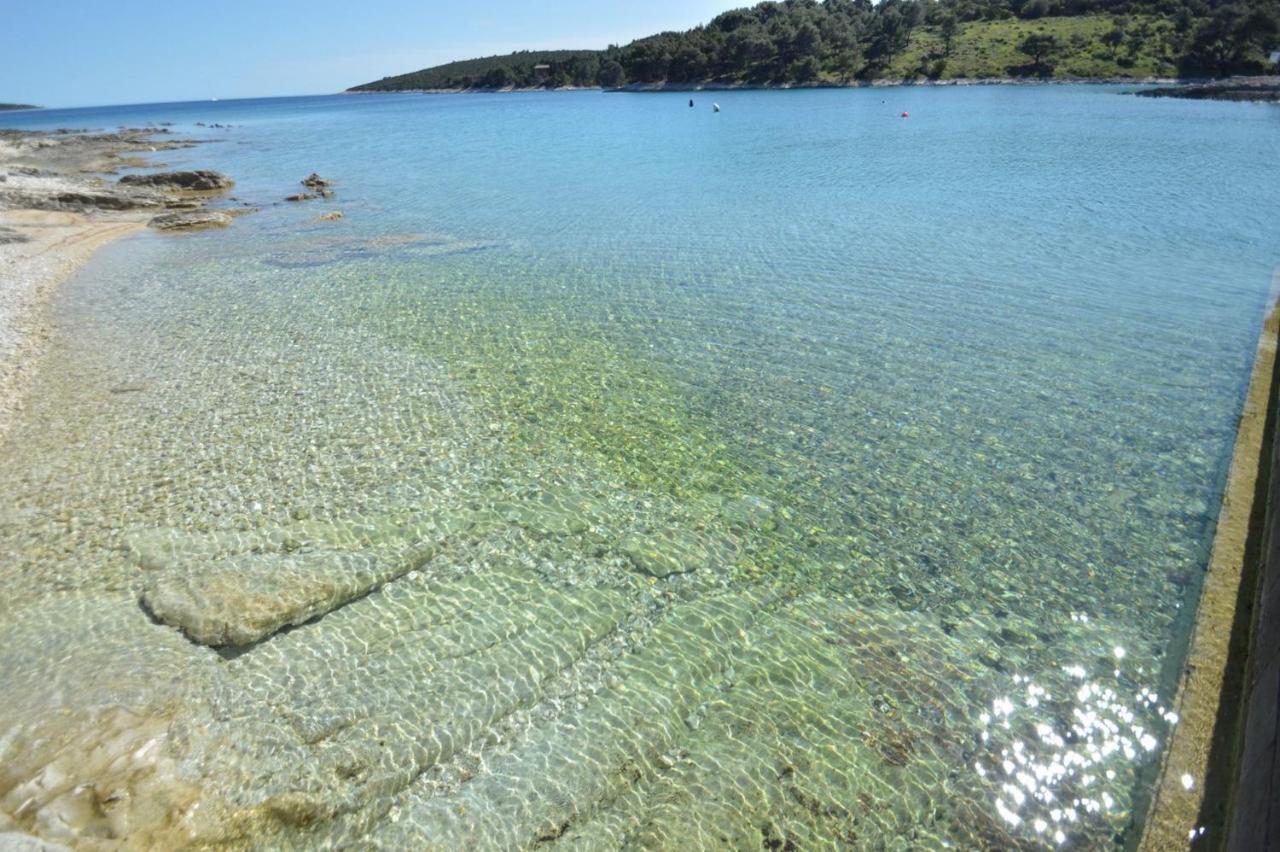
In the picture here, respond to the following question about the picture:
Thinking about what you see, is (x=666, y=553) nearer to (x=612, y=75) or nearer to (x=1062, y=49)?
(x=1062, y=49)

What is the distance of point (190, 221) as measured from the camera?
28109mm

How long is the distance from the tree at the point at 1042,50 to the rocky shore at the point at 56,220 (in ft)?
352

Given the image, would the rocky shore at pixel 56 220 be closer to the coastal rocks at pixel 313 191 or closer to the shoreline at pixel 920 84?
the coastal rocks at pixel 313 191

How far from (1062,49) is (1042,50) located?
2.67m

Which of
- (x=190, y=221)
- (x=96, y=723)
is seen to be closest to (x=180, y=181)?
(x=190, y=221)

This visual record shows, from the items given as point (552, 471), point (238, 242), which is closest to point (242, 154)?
point (238, 242)

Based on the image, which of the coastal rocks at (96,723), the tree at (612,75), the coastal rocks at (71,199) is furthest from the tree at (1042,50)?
the coastal rocks at (96,723)

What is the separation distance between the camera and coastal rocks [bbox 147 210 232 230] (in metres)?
27.8

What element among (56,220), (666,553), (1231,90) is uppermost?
(56,220)

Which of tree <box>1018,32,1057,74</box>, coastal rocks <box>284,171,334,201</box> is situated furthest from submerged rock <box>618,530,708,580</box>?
tree <box>1018,32,1057,74</box>

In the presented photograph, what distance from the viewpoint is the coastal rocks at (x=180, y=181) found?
37.3 m

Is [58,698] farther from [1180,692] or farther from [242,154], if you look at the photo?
[242,154]

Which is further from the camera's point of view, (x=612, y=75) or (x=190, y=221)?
(x=612, y=75)

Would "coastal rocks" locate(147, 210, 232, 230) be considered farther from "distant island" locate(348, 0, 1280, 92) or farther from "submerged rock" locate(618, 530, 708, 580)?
"distant island" locate(348, 0, 1280, 92)
